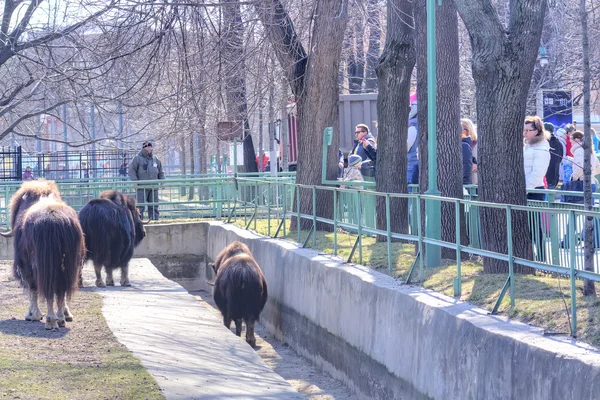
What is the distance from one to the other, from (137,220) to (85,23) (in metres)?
3.34

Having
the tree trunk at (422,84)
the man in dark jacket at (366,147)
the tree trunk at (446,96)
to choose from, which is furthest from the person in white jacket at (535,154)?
the man in dark jacket at (366,147)

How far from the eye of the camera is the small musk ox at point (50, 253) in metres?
10.1

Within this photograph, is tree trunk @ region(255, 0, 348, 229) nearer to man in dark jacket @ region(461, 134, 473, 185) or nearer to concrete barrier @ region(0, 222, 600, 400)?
concrete barrier @ region(0, 222, 600, 400)

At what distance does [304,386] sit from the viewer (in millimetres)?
11688

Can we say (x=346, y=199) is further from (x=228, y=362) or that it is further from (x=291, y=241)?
(x=228, y=362)

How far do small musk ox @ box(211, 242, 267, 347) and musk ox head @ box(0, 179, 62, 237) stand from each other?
111 inches

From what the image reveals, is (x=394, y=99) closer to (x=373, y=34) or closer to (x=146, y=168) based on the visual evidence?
(x=146, y=168)

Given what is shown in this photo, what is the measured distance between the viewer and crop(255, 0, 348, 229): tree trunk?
1550 centimetres

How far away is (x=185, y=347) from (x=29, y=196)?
290 cm

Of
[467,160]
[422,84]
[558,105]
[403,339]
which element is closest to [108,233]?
[422,84]

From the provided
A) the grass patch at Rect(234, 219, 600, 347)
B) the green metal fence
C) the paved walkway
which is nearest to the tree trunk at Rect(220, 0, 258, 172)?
the green metal fence

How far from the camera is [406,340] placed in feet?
30.1

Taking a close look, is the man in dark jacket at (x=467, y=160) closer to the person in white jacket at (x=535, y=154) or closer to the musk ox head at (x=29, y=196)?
the person in white jacket at (x=535, y=154)

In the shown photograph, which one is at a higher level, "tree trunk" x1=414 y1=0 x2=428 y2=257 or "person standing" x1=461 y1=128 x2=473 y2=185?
"tree trunk" x1=414 y1=0 x2=428 y2=257
